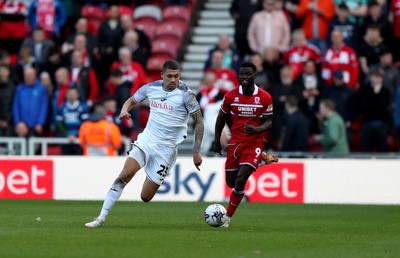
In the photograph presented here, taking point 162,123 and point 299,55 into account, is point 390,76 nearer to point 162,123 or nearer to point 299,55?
point 299,55

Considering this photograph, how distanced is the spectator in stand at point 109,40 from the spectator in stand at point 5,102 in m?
2.20

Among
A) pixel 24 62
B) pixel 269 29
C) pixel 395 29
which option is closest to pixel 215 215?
pixel 269 29

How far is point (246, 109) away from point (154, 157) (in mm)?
1428

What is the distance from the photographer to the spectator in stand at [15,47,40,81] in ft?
85.6

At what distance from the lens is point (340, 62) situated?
2412 cm

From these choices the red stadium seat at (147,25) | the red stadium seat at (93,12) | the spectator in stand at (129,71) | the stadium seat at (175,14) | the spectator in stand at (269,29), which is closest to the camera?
the spectator in stand at (129,71)

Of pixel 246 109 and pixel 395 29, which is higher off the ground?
pixel 246 109

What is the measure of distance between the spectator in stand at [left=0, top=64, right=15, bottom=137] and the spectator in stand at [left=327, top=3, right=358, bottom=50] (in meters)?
7.21

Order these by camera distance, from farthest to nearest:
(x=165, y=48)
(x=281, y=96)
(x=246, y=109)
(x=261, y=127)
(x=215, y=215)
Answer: (x=165, y=48) < (x=281, y=96) < (x=246, y=109) < (x=261, y=127) < (x=215, y=215)

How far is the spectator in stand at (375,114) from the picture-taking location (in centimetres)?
2350

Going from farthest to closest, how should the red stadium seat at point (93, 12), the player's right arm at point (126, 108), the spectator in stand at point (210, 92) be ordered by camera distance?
the red stadium seat at point (93, 12), the spectator in stand at point (210, 92), the player's right arm at point (126, 108)

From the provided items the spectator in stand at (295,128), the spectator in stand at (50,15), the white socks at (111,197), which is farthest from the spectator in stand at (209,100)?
the white socks at (111,197)

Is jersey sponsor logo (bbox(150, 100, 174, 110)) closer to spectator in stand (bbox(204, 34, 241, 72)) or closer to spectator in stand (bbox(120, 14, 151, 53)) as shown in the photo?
spectator in stand (bbox(204, 34, 241, 72))

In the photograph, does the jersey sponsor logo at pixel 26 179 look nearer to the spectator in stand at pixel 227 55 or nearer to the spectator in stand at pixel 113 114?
the spectator in stand at pixel 113 114
